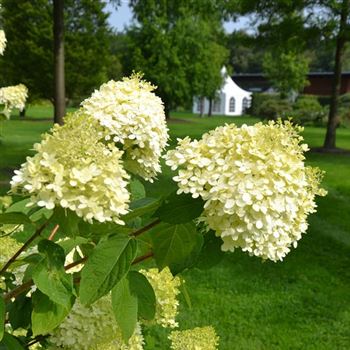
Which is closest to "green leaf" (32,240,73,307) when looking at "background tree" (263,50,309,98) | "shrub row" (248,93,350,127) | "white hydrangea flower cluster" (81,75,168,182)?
"white hydrangea flower cluster" (81,75,168,182)

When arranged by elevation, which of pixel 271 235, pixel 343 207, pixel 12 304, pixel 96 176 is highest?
pixel 96 176

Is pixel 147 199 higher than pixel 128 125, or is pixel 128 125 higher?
pixel 128 125

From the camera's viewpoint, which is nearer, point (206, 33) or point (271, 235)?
point (271, 235)

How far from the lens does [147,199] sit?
1.33 m

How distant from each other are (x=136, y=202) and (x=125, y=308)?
0.25 m

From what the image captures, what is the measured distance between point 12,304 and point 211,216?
2.31 feet

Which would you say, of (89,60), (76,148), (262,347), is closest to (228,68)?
(89,60)

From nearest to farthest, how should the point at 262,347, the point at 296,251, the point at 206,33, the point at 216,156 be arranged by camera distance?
the point at 216,156, the point at 262,347, the point at 296,251, the point at 206,33

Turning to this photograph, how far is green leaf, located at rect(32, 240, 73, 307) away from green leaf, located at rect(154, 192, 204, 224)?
0.22 m

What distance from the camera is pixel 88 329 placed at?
5.08 feet

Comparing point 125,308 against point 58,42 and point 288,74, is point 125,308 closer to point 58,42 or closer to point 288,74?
point 58,42

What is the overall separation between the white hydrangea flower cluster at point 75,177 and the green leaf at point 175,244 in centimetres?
24

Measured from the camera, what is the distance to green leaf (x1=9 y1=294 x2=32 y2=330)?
144 cm

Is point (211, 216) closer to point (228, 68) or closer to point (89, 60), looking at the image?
point (89, 60)
